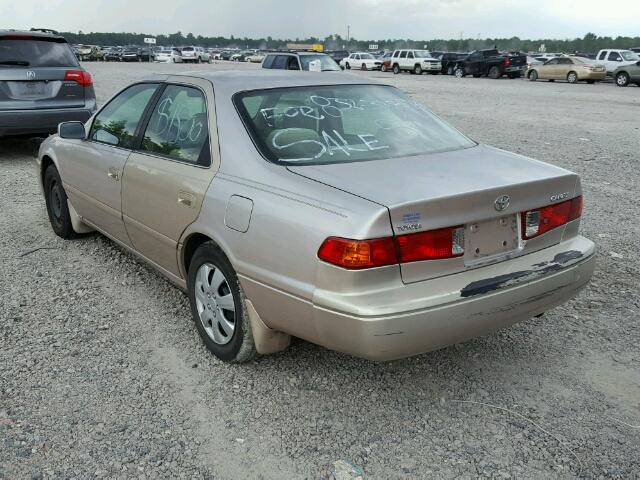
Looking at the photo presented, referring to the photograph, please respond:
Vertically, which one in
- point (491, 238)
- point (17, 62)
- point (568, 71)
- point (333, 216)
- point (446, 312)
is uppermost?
point (17, 62)

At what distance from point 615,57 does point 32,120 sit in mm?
32027

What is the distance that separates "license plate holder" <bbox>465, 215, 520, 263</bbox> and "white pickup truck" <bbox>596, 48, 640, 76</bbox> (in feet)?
110

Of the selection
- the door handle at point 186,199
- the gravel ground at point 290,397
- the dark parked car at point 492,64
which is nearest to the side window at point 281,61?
the gravel ground at point 290,397

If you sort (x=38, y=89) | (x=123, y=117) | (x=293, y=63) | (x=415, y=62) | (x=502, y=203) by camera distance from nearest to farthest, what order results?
(x=502, y=203), (x=123, y=117), (x=38, y=89), (x=293, y=63), (x=415, y=62)

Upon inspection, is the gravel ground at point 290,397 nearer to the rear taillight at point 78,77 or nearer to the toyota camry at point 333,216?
the toyota camry at point 333,216

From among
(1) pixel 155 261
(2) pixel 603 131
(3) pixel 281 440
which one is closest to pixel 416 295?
(3) pixel 281 440

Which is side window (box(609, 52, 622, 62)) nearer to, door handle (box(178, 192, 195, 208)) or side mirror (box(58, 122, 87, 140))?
side mirror (box(58, 122, 87, 140))

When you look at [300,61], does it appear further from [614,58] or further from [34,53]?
[614,58]

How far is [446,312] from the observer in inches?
107

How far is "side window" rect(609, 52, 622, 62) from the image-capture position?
3288 cm

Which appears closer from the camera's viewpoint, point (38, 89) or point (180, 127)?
point (180, 127)

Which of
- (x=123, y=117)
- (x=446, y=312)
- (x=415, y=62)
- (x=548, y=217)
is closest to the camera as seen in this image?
(x=446, y=312)

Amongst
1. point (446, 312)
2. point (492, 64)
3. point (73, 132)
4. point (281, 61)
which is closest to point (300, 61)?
point (281, 61)

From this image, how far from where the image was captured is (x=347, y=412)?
3064 mm
